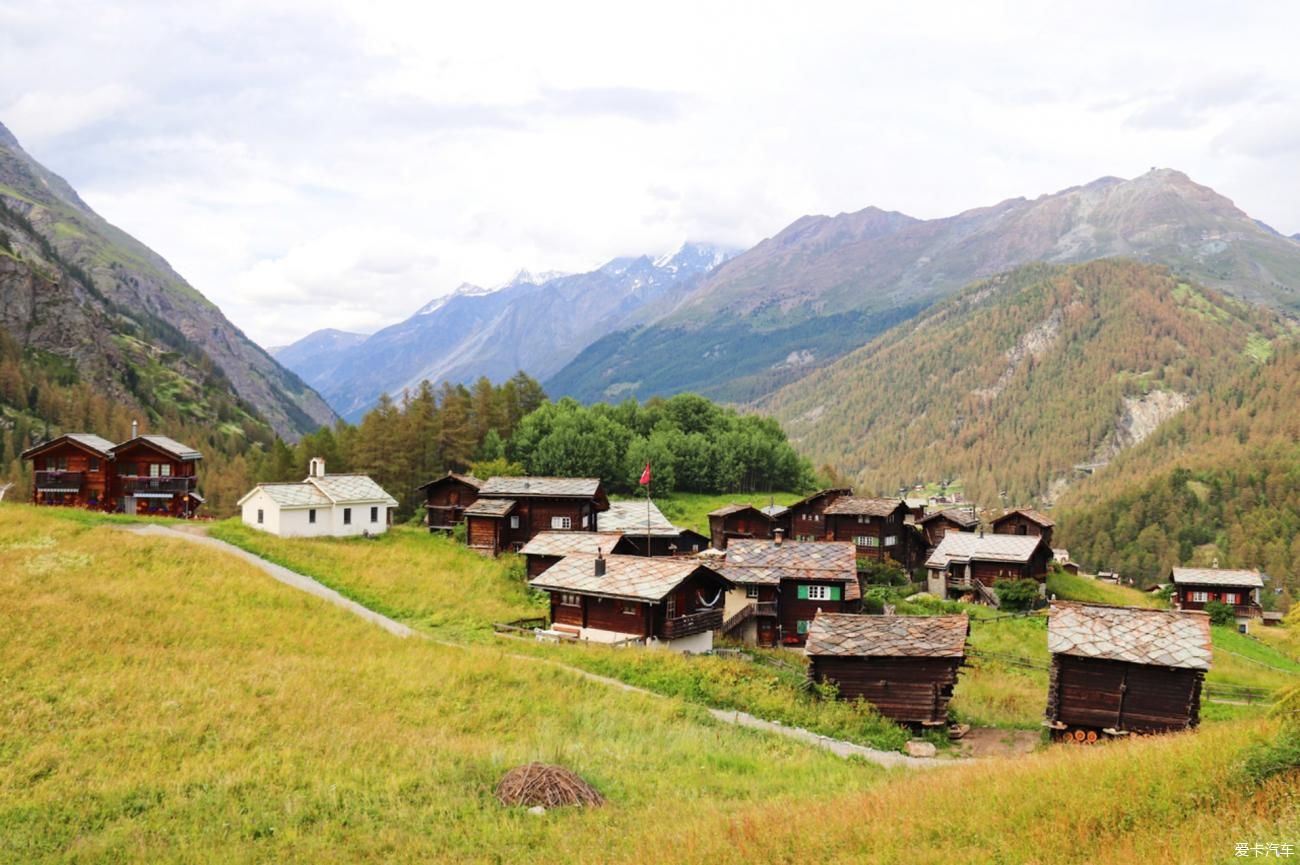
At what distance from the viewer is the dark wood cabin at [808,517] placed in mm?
89938

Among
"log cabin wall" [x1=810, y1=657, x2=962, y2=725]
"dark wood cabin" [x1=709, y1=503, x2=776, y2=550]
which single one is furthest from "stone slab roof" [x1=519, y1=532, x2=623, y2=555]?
"dark wood cabin" [x1=709, y1=503, x2=776, y2=550]

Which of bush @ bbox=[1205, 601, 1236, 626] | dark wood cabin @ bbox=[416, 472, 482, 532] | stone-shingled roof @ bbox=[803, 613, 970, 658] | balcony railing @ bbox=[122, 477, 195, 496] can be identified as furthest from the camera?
bush @ bbox=[1205, 601, 1236, 626]

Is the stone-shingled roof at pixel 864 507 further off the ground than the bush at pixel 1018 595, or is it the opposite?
the stone-shingled roof at pixel 864 507

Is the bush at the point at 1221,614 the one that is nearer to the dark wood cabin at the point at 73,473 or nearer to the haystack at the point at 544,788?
the haystack at the point at 544,788

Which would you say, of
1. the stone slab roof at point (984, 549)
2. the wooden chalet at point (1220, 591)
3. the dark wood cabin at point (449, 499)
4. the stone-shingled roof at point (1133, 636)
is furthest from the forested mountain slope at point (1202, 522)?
the stone-shingled roof at point (1133, 636)

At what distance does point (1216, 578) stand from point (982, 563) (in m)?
33.4

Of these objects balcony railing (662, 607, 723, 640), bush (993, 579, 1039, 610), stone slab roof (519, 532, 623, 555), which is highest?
stone slab roof (519, 532, 623, 555)

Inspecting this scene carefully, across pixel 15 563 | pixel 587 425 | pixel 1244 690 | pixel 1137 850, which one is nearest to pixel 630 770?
pixel 1137 850

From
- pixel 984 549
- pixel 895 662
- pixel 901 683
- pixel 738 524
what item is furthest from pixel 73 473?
pixel 984 549

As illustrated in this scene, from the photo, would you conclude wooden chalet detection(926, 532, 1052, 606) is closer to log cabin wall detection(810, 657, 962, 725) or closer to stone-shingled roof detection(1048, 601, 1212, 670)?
stone-shingled roof detection(1048, 601, 1212, 670)

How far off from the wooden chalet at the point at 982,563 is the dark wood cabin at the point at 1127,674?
139 ft

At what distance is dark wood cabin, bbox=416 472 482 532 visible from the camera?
246 feet

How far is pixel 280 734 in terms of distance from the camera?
24.6 meters

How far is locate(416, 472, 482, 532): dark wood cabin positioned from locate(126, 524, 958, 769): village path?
20.9 m
